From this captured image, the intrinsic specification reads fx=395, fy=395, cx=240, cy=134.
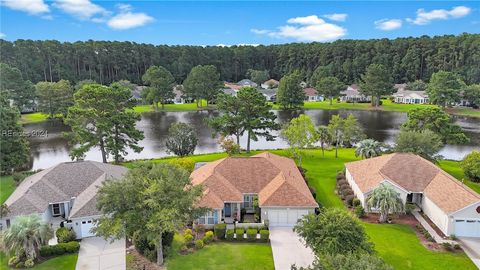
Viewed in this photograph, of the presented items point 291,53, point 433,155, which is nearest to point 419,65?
point 291,53

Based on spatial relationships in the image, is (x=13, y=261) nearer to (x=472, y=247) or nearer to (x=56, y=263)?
(x=56, y=263)

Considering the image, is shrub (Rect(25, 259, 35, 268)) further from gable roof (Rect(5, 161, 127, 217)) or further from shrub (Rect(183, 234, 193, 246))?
shrub (Rect(183, 234, 193, 246))

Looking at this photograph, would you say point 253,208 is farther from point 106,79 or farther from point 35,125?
point 106,79

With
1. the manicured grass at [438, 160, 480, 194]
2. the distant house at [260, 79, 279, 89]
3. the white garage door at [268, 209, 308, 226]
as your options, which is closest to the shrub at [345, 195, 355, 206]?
the white garage door at [268, 209, 308, 226]

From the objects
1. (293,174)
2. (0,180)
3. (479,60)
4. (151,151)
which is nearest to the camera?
(293,174)

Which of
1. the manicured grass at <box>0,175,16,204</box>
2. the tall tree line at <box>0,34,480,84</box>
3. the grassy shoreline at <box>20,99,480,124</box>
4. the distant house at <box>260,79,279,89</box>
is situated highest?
the tall tree line at <box>0,34,480,84</box>

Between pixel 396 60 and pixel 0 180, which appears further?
pixel 396 60

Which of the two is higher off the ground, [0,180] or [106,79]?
[106,79]
